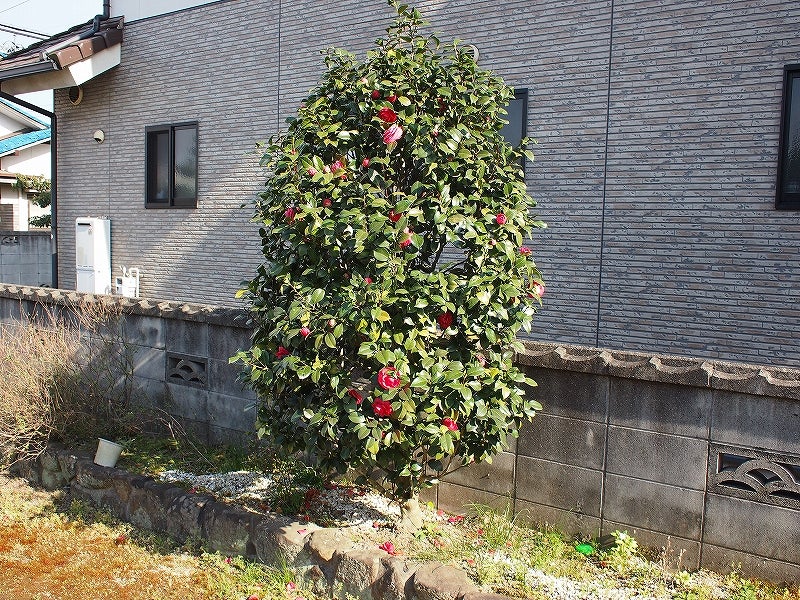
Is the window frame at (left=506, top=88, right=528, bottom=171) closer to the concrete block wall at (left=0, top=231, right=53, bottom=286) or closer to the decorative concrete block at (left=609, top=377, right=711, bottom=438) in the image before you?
the decorative concrete block at (left=609, top=377, right=711, bottom=438)

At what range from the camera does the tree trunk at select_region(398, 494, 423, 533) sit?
4.29 metres

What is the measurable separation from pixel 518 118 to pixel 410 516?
434cm

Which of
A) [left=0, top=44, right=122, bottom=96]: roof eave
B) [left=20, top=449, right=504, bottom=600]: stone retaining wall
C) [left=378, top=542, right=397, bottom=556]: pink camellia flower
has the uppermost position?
[left=0, top=44, right=122, bottom=96]: roof eave

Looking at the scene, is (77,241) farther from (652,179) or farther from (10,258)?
(652,179)

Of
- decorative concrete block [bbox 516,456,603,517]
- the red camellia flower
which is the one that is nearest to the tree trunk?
decorative concrete block [bbox 516,456,603,517]

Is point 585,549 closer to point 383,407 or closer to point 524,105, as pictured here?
point 383,407

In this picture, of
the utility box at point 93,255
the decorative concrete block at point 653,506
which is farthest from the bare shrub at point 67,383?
the utility box at point 93,255

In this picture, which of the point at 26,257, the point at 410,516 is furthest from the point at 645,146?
the point at 26,257

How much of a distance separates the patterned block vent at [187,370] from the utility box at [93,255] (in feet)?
18.1

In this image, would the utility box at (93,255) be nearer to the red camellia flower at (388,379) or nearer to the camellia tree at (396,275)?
the camellia tree at (396,275)

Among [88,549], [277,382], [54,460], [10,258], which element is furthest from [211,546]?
[10,258]

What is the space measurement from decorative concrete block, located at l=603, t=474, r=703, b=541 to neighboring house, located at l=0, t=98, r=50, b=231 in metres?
18.6

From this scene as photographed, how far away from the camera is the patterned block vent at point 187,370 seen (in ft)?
19.5

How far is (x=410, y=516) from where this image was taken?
4.32 meters
